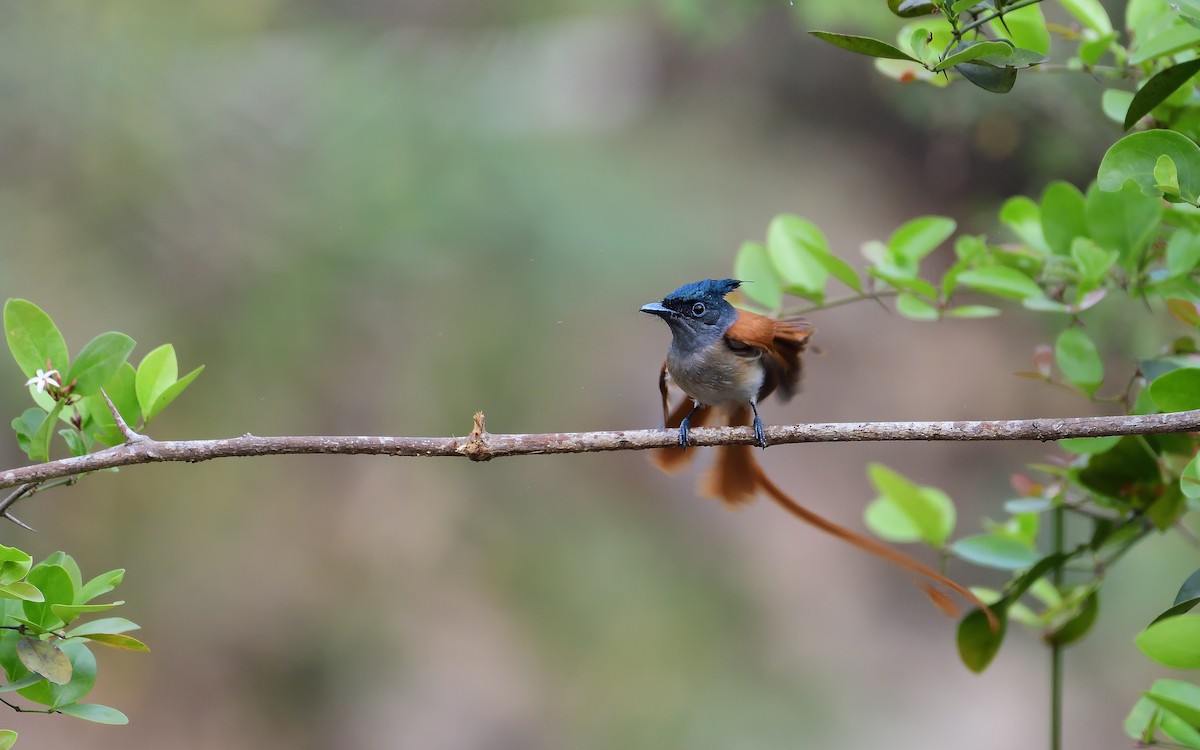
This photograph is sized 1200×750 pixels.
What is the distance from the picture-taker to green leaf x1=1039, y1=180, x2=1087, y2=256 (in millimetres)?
891

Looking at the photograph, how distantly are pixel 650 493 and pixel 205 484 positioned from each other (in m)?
1.23

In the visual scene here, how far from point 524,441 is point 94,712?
0.33 meters

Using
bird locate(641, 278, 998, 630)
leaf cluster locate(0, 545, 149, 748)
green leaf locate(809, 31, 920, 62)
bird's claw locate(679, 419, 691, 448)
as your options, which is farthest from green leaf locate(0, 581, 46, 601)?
bird locate(641, 278, 998, 630)

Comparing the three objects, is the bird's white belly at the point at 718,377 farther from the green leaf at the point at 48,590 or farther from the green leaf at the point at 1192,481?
the green leaf at the point at 48,590

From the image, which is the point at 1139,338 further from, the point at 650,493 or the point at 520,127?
the point at 520,127

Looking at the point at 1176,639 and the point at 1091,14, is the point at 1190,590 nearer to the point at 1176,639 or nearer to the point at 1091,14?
the point at 1176,639

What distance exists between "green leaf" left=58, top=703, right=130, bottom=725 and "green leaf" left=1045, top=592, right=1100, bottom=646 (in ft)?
2.82

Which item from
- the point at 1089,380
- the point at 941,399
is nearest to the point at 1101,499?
the point at 1089,380

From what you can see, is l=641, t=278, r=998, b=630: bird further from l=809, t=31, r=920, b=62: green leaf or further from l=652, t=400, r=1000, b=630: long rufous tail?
l=809, t=31, r=920, b=62: green leaf

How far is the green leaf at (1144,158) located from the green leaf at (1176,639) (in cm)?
27

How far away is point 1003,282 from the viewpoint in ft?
2.89

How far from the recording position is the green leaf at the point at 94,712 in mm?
586

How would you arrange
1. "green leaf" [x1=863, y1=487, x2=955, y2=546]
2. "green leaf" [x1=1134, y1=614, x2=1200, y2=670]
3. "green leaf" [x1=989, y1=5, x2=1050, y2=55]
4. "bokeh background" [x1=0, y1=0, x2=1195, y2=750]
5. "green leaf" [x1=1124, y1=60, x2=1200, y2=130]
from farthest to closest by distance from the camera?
"bokeh background" [x1=0, y1=0, x2=1195, y2=750] → "green leaf" [x1=863, y1=487, x2=955, y2=546] → "green leaf" [x1=989, y1=5, x2=1050, y2=55] → "green leaf" [x1=1124, y1=60, x2=1200, y2=130] → "green leaf" [x1=1134, y1=614, x2=1200, y2=670]

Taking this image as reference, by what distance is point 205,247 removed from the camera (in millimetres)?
2307
